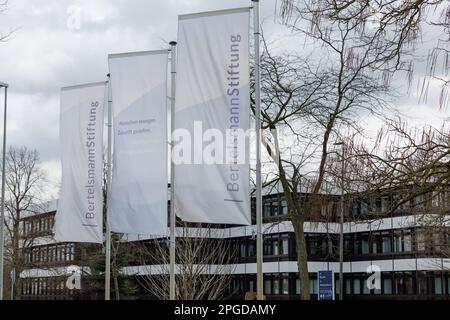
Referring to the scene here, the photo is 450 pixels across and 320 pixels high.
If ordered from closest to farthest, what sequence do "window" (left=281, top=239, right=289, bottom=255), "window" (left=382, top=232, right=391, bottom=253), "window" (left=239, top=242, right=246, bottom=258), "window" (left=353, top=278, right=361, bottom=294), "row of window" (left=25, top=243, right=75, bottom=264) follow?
"window" (left=382, top=232, right=391, bottom=253) < "window" (left=281, top=239, right=289, bottom=255) < "window" (left=353, top=278, right=361, bottom=294) < "window" (left=239, top=242, right=246, bottom=258) < "row of window" (left=25, top=243, right=75, bottom=264)

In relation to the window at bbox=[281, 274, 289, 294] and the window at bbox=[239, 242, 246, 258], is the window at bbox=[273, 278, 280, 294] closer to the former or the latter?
the window at bbox=[281, 274, 289, 294]

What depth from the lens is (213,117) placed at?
18.4 metres

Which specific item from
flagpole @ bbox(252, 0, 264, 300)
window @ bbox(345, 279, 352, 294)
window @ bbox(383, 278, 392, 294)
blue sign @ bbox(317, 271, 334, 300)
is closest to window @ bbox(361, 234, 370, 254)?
window @ bbox(345, 279, 352, 294)

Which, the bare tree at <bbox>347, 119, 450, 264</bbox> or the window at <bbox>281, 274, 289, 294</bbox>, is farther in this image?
the window at <bbox>281, 274, 289, 294</bbox>

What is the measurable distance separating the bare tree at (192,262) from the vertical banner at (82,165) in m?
16.6

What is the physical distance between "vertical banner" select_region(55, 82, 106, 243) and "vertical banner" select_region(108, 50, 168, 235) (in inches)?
92.8

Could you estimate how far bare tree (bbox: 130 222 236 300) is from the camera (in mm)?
44344

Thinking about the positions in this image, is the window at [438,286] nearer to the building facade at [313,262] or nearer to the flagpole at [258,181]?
the building facade at [313,262]

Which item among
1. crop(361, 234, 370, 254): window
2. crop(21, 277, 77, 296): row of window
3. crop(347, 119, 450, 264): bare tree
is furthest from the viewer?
crop(21, 277, 77, 296): row of window

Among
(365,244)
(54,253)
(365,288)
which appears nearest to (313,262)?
(365,244)

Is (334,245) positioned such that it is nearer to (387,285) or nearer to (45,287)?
(387,285)

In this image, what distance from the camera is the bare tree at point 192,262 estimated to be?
44344 mm

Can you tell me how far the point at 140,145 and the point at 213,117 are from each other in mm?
4405

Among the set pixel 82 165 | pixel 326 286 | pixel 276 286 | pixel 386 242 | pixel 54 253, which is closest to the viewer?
pixel 82 165
